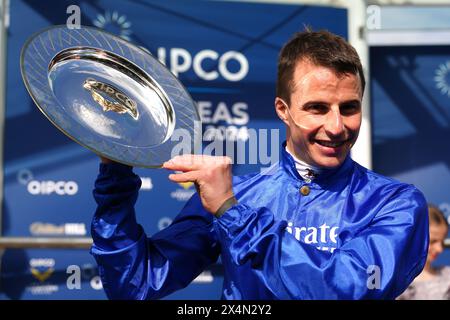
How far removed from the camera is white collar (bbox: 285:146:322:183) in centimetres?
226

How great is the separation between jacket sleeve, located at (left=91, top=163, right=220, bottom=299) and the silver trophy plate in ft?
0.44

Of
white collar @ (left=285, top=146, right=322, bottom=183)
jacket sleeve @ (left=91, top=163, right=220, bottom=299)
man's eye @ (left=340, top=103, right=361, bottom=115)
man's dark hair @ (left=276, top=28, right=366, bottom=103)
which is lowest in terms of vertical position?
jacket sleeve @ (left=91, top=163, right=220, bottom=299)

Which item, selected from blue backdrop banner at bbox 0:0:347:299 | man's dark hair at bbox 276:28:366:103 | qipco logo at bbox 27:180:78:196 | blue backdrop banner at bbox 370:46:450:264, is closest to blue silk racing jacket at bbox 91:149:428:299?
man's dark hair at bbox 276:28:366:103

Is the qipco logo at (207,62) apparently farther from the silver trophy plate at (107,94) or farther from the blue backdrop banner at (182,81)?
the silver trophy plate at (107,94)

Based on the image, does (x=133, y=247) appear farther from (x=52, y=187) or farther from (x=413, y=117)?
(x=413, y=117)

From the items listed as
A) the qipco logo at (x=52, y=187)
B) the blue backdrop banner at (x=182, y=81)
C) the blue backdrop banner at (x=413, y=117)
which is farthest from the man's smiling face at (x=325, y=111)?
the blue backdrop banner at (x=413, y=117)

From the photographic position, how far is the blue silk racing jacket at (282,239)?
1.87m

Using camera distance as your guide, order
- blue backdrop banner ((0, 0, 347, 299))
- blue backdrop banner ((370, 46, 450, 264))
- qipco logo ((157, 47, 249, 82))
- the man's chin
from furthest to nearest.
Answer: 1. blue backdrop banner ((370, 46, 450, 264))
2. qipco logo ((157, 47, 249, 82))
3. blue backdrop banner ((0, 0, 347, 299))
4. the man's chin

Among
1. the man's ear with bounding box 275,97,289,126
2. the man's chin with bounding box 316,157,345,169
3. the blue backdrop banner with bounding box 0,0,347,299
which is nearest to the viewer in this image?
the man's chin with bounding box 316,157,345,169

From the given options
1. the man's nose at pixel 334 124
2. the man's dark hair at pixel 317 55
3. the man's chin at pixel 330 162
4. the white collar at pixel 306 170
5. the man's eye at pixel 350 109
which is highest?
the man's dark hair at pixel 317 55

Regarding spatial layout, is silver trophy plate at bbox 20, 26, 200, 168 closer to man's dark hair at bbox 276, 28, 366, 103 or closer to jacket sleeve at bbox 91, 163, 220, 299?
jacket sleeve at bbox 91, 163, 220, 299

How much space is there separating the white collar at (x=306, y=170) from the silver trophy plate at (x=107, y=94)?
0.38 m

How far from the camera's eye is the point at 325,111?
2.09 metres

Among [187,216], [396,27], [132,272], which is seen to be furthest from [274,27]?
[132,272]
